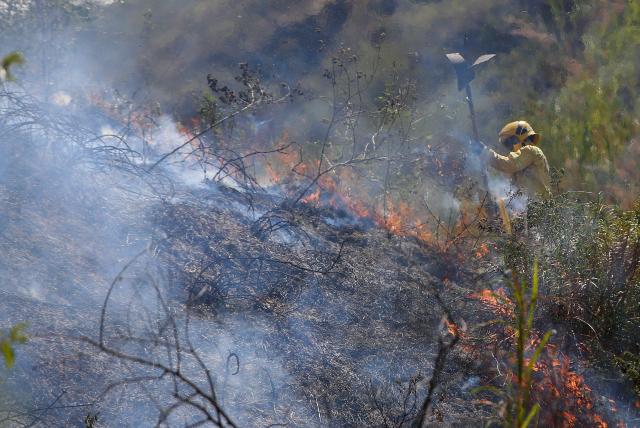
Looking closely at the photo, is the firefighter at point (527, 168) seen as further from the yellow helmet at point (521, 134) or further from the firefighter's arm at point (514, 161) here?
the yellow helmet at point (521, 134)

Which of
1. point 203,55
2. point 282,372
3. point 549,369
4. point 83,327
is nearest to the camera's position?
point 83,327

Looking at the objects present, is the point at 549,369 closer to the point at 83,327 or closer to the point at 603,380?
the point at 603,380

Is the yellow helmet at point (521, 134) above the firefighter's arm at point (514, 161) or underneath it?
above

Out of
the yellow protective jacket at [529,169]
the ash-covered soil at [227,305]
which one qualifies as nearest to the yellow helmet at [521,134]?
the yellow protective jacket at [529,169]

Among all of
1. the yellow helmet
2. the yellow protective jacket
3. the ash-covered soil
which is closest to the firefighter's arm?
the yellow protective jacket

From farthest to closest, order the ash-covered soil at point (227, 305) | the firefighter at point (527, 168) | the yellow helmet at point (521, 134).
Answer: the yellow helmet at point (521, 134) < the firefighter at point (527, 168) < the ash-covered soil at point (227, 305)

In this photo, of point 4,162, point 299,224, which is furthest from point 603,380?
point 4,162

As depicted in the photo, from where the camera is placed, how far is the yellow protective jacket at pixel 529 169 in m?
6.67

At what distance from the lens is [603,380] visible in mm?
4754

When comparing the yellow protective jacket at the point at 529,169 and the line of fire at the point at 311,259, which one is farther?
the yellow protective jacket at the point at 529,169

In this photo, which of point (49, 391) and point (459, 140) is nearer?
point (49, 391)

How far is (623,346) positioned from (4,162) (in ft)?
15.8

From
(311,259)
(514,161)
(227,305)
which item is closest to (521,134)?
(514,161)

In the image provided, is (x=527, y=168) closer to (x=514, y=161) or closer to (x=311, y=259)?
(x=514, y=161)
